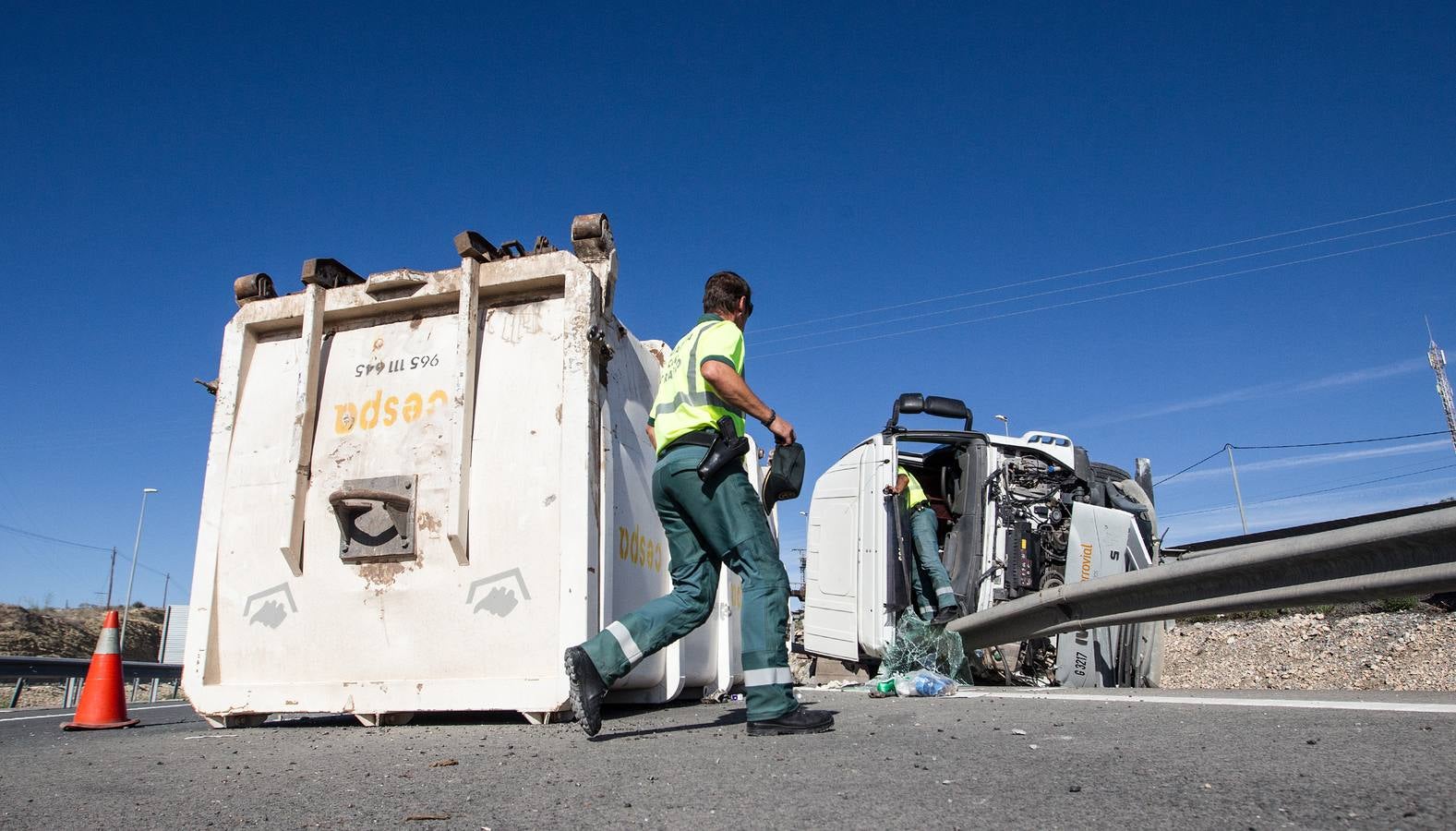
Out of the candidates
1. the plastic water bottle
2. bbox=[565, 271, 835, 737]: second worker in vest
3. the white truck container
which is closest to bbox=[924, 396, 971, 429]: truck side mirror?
the plastic water bottle

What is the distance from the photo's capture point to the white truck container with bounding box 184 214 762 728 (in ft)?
13.0

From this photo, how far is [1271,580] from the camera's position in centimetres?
407

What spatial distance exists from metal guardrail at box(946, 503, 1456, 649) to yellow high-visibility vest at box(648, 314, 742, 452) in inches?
91.9

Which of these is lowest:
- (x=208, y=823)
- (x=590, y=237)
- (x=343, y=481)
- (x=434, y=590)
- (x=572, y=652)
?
(x=208, y=823)

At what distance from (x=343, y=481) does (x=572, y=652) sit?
1667 millimetres

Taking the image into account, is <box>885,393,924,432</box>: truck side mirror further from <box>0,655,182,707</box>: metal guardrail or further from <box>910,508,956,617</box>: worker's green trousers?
<box>0,655,182,707</box>: metal guardrail

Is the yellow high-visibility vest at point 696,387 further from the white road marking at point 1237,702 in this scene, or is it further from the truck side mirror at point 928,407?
the truck side mirror at point 928,407

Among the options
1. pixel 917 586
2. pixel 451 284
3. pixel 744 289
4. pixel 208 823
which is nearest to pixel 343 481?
pixel 451 284

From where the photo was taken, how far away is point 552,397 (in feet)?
13.6

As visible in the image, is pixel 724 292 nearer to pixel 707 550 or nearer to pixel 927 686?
pixel 707 550

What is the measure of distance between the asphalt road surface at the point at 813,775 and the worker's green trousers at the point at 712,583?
244 millimetres

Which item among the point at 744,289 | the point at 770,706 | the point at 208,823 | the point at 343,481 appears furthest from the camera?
the point at 343,481

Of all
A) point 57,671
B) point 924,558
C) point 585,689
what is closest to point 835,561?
point 924,558

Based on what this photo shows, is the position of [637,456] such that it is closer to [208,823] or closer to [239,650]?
[239,650]
